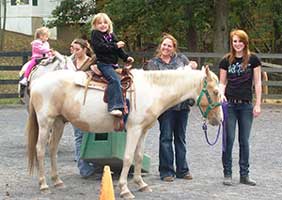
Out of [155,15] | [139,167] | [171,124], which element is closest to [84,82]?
[139,167]

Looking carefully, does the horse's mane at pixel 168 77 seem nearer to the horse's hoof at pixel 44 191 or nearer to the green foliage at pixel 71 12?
the horse's hoof at pixel 44 191

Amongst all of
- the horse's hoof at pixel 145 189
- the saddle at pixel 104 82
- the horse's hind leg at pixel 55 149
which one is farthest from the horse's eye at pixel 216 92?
the horse's hind leg at pixel 55 149

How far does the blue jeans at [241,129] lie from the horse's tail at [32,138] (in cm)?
242

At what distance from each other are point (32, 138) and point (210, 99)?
2229 millimetres

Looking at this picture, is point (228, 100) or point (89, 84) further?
point (228, 100)

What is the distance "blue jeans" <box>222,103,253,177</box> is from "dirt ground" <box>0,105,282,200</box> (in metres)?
0.24

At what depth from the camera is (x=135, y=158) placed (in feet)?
25.6

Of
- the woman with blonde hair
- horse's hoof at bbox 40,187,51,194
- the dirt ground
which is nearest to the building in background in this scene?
the dirt ground

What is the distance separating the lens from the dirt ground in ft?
24.7

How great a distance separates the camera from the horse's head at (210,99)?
24.9ft

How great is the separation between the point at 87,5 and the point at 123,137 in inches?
940

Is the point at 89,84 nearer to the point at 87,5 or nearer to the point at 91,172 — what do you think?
the point at 91,172

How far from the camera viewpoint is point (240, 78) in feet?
26.3

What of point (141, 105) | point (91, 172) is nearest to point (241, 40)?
point (141, 105)
